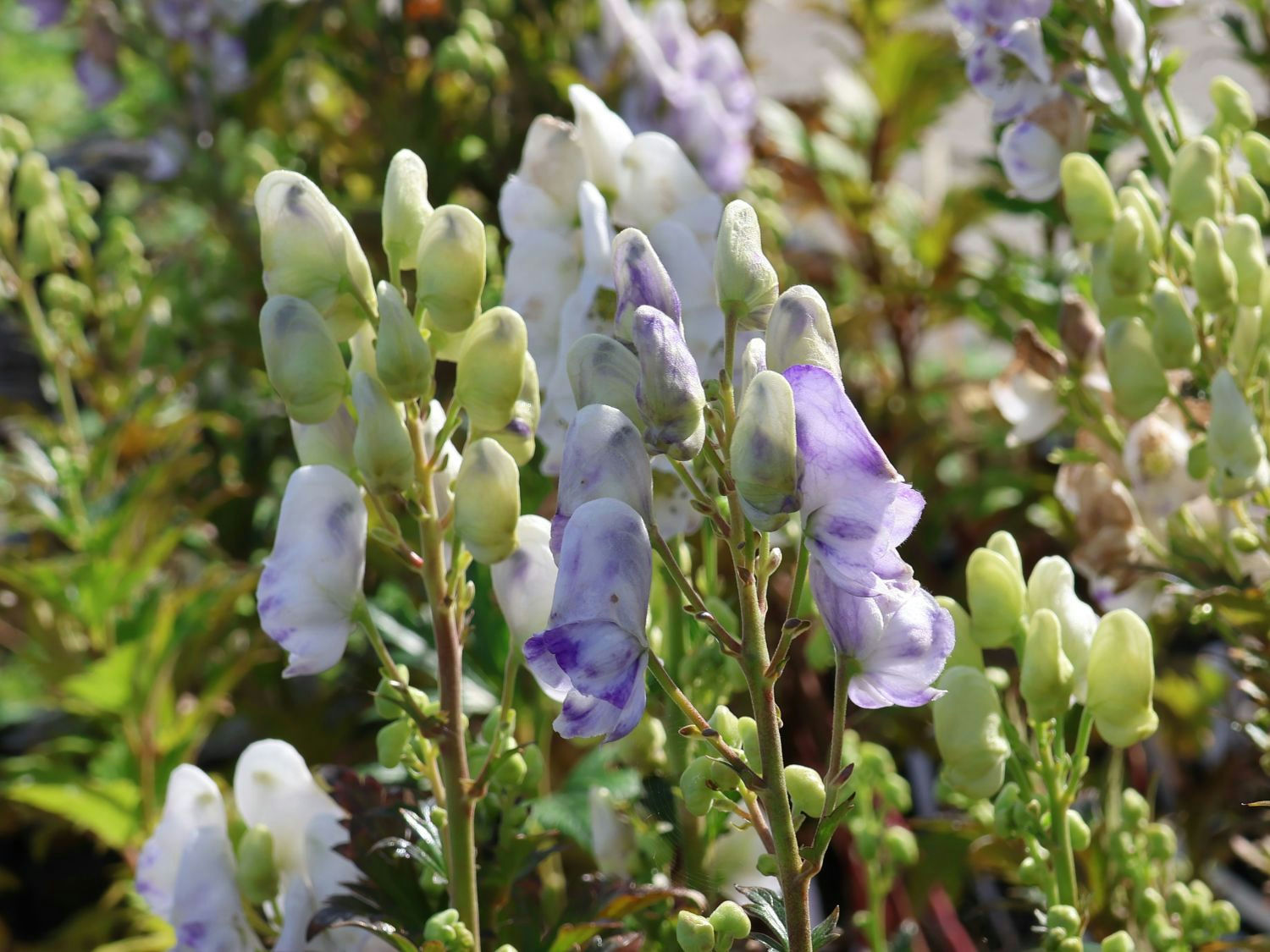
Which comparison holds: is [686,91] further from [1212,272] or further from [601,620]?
[601,620]

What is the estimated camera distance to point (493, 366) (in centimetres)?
53

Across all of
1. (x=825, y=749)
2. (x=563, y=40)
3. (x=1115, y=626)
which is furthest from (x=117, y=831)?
(x=563, y=40)

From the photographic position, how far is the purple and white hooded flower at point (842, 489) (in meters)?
0.42

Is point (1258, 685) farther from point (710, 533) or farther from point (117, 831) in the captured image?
point (117, 831)

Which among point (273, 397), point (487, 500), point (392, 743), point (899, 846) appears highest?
point (487, 500)

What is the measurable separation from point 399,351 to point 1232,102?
1.83ft

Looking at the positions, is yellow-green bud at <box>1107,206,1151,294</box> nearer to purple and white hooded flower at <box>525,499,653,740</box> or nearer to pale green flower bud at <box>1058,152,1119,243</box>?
pale green flower bud at <box>1058,152,1119,243</box>

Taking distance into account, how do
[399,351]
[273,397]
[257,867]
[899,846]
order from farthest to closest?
[273,397], [899,846], [257,867], [399,351]

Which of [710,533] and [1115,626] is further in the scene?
[710,533]

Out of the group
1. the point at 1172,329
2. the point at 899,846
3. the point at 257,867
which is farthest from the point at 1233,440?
the point at 257,867

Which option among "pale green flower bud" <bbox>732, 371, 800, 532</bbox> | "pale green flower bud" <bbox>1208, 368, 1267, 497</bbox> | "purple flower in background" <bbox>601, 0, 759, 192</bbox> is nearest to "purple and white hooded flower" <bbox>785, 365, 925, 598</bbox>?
"pale green flower bud" <bbox>732, 371, 800, 532</bbox>

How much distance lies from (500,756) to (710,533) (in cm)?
21

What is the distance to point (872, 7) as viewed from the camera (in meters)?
1.84

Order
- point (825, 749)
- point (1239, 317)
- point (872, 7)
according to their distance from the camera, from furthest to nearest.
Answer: point (872, 7) < point (825, 749) < point (1239, 317)
